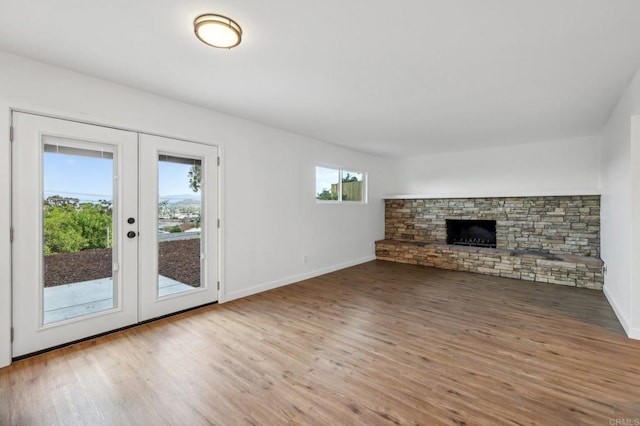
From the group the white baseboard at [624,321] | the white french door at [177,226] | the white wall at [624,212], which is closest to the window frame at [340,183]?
the white french door at [177,226]

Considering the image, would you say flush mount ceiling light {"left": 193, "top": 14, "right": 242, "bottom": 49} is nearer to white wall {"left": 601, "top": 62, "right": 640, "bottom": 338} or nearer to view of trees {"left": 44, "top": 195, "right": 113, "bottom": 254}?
view of trees {"left": 44, "top": 195, "right": 113, "bottom": 254}

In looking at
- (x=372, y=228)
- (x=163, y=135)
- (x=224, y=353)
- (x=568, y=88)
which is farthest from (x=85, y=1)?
(x=372, y=228)

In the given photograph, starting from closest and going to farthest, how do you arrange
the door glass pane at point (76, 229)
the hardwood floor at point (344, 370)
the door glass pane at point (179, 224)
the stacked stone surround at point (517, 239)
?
the hardwood floor at point (344, 370)
the door glass pane at point (76, 229)
the door glass pane at point (179, 224)
the stacked stone surround at point (517, 239)

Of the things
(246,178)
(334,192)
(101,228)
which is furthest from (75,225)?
(334,192)

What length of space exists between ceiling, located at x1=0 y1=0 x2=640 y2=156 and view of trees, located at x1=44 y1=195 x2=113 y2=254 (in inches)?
48.1

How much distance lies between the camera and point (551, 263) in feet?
16.1

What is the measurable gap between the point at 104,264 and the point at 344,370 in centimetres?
251

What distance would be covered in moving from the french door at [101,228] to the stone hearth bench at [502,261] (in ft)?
14.0

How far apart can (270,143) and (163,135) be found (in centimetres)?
156

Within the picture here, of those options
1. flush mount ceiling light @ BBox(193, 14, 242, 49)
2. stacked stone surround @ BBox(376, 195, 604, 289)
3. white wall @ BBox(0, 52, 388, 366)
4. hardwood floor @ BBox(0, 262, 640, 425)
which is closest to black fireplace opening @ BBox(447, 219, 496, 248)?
stacked stone surround @ BBox(376, 195, 604, 289)

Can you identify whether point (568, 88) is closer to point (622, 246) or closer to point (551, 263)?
point (622, 246)

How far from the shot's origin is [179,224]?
3.54 metres

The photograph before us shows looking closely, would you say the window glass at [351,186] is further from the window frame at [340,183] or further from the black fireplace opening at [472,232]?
the black fireplace opening at [472,232]

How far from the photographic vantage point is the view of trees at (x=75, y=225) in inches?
104
